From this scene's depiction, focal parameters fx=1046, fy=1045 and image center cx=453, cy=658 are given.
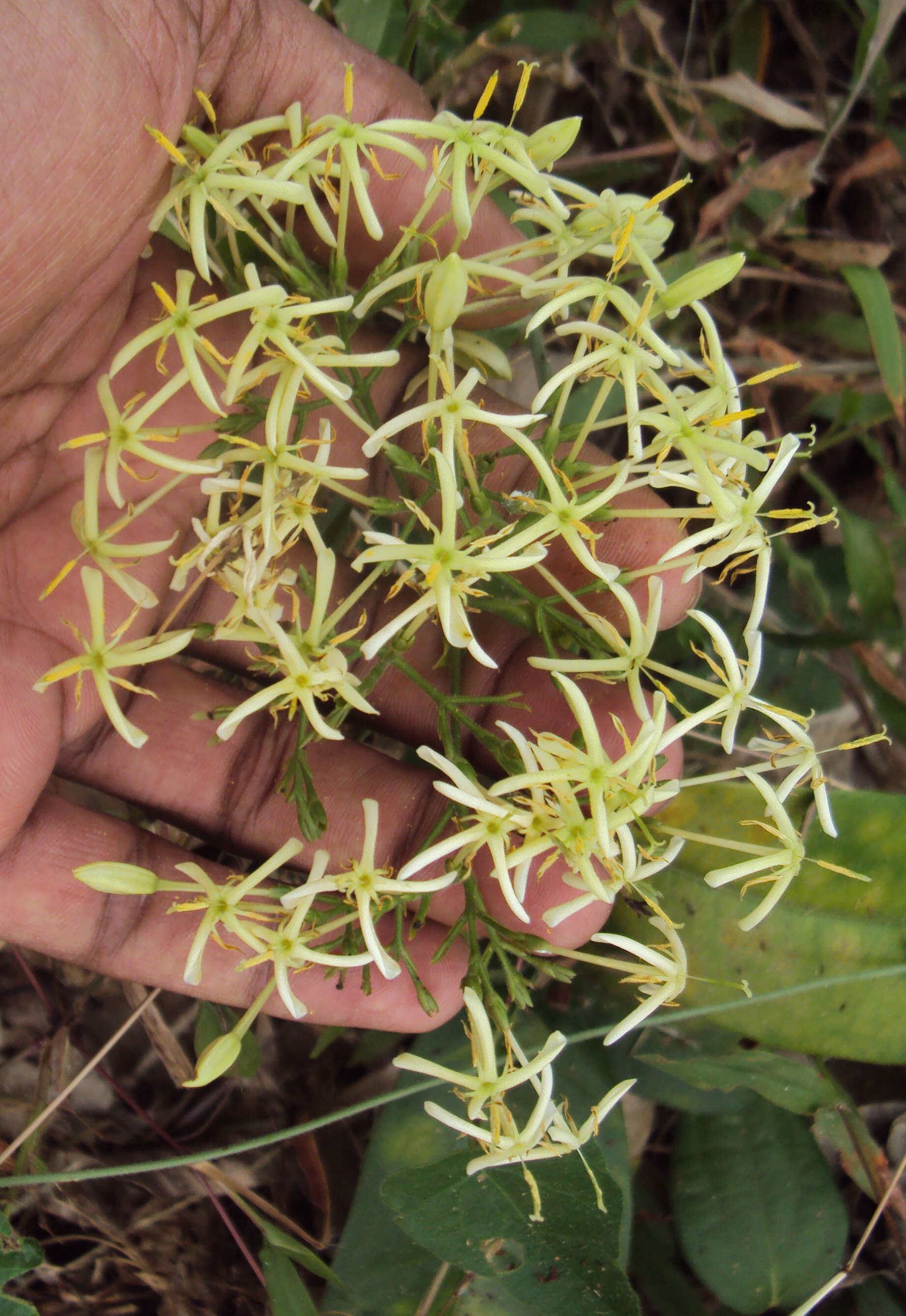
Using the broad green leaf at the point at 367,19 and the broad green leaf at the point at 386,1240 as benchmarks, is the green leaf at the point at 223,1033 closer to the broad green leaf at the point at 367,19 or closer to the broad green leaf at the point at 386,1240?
the broad green leaf at the point at 386,1240

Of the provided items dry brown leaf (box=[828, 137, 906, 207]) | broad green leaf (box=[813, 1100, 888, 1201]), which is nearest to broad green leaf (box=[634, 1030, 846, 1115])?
broad green leaf (box=[813, 1100, 888, 1201])

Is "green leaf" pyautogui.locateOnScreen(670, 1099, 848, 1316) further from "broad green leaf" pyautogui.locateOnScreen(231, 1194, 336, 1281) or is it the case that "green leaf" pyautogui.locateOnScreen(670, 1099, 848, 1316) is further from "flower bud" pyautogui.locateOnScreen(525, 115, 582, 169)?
"flower bud" pyautogui.locateOnScreen(525, 115, 582, 169)

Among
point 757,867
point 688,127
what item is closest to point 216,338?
point 757,867

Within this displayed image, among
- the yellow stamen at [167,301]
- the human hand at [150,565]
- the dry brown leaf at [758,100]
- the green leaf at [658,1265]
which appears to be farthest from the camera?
the dry brown leaf at [758,100]

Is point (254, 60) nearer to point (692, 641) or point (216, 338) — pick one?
point (216, 338)

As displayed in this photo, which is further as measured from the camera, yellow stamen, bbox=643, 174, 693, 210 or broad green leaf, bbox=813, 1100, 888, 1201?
broad green leaf, bbox=813, 1100, 888, 1201

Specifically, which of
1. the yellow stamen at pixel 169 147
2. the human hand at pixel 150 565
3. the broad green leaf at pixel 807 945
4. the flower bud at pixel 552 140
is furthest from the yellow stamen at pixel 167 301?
the broad green leaf at pixel 807 945

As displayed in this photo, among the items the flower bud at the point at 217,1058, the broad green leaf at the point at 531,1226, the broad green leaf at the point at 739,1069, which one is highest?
the flower bud at the point at 217,1058
